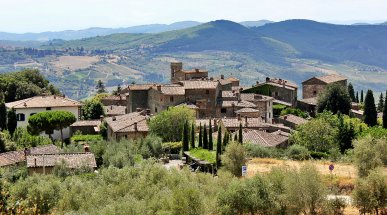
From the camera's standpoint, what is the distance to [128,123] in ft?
193

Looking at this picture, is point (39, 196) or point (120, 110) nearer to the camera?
point (39, 196)

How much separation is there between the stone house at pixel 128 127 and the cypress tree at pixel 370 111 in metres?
28.3

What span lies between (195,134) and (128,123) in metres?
8.32

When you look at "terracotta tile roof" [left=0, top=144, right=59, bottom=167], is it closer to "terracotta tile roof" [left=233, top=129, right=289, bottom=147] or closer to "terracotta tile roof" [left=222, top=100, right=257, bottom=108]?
"terracotta tile roof" [left=233, top=129, right=289, bottom=147]

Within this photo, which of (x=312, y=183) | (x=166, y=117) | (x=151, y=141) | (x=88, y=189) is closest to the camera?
(x=312, y=183)

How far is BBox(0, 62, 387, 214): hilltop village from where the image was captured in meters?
35.6

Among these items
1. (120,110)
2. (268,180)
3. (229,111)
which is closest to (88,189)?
(268,180)

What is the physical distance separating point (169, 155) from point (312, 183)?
25131mm

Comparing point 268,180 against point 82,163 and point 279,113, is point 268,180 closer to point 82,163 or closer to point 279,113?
point 82,163

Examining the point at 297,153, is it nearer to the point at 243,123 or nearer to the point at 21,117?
the point at 243,123

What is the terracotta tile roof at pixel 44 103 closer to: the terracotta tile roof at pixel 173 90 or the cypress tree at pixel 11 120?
the cypress tree at pixel 11 120

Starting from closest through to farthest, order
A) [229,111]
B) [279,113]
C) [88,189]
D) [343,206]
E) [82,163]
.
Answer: [343,206] < [88,189] < [82,163] < [229,111] < [279,113]

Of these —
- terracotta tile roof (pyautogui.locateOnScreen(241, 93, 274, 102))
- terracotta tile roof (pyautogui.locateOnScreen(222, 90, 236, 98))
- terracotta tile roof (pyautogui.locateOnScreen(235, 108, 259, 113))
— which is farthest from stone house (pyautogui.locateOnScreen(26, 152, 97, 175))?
terracotta tile roof (pyautogui.locateOnScreen(241, 93, 274, 102))

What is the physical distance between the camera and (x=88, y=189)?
28703mm
